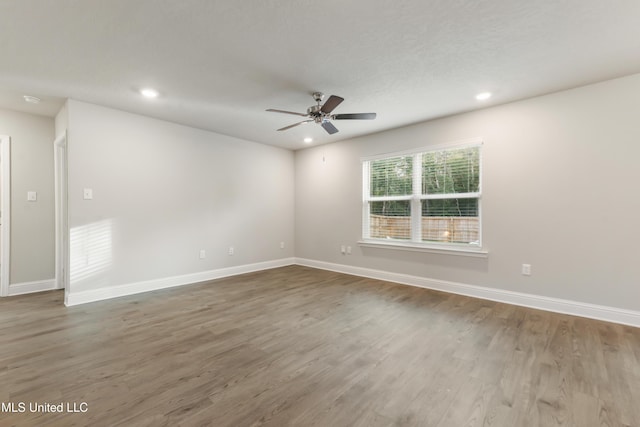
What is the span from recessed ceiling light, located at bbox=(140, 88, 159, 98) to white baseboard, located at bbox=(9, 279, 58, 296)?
10.5ft

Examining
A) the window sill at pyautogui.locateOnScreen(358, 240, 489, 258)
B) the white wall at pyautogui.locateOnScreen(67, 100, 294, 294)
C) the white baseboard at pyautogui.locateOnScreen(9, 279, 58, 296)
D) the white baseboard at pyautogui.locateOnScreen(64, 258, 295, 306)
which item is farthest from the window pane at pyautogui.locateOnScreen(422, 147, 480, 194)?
the white baseboard at pyautogui.locateOnScreen(9, 279, 58, 296)

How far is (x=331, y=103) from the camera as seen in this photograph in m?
2.92

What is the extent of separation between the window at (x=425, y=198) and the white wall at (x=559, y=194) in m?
0.18

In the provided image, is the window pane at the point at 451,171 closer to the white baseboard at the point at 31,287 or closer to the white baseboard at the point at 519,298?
the white baseboard at the point at 519,298

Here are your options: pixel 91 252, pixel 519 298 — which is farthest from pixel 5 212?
pixel 519 298

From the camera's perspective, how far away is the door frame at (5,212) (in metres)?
3.79

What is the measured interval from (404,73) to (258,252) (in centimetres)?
410

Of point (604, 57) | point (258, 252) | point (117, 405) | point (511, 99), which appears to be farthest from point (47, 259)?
point (604, 57)

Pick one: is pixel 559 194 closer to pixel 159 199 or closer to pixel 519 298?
pixel 519 298

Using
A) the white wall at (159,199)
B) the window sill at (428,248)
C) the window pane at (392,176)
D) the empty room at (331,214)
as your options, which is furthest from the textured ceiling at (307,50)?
the window sill at (428,248)

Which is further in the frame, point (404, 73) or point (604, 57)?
point (404, 73)

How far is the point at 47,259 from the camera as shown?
13.5 feet

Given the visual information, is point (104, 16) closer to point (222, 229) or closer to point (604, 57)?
point (222, 229)

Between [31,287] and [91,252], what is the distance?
140 centimetres
